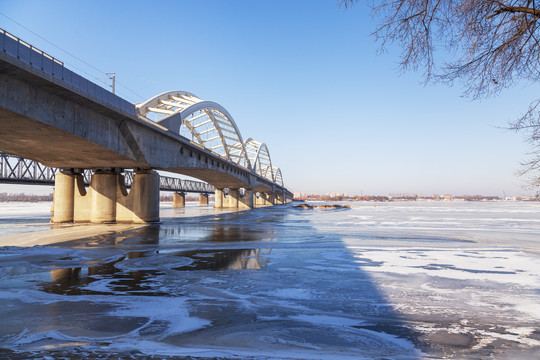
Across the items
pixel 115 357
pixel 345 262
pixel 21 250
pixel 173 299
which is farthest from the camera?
pixel 21 250

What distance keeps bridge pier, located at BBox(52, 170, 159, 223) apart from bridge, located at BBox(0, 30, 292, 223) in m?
0.07

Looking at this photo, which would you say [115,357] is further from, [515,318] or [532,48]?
[532,48]

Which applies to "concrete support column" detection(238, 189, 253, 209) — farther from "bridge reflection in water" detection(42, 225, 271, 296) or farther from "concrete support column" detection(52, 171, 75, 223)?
"bridge reflection in water" detection(42, 225, 271, 296)

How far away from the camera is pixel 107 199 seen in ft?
91.6

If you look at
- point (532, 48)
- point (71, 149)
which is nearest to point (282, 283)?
point (532, 48)

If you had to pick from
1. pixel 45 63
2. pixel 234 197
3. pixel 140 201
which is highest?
pixel 45 63

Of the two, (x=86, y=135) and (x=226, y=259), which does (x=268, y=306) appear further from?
(x=86, y=135)

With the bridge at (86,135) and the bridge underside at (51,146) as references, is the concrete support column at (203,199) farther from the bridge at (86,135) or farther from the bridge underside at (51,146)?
the bridge underside at (51,146)

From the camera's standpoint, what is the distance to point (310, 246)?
47.4 feet

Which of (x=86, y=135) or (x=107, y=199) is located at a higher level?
(x=86, y=135)

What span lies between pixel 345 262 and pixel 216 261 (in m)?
3.96

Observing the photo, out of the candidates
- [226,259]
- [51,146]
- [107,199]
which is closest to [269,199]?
[107,199]

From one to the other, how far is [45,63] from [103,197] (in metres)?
14.6

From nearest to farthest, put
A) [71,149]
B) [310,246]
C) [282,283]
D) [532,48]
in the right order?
[532,48]
[282,283]
[310,246]
[71,149]
